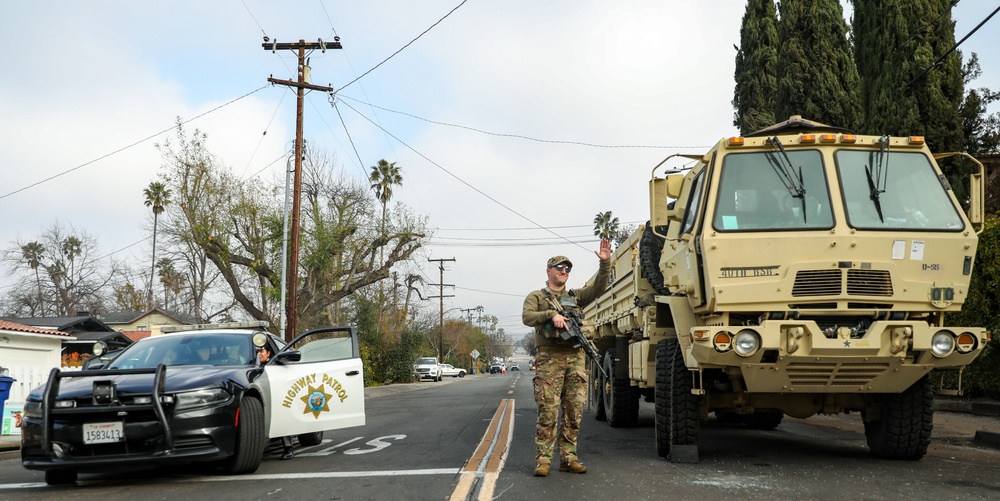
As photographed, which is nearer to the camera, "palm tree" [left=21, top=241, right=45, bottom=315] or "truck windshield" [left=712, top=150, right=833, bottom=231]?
"truck windshield" [left=712, top=150, right=833, bottom=231]

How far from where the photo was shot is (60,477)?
292 inches

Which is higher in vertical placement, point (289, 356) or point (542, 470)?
point (289, 356)

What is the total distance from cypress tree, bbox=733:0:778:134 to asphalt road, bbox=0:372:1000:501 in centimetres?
1700

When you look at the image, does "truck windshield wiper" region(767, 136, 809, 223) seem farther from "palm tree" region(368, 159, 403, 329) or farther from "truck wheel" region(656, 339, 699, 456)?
"palm tree" region(368, 159, 403, 329)

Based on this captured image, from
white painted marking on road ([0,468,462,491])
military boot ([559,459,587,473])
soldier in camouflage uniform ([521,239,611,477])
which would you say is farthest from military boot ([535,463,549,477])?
white painted marking on road ([0,468,462,491])

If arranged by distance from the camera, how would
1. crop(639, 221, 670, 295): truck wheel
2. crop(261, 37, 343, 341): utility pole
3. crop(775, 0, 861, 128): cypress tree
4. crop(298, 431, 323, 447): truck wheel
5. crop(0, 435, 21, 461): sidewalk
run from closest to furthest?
crop(639, 221, 670, 295): truck wheel → crop(298, 431, 323, 447): truck wheel → crop(0, 435, 21, 461): sidewalk → crop(775, 0, 861, 128): cypress tree → crop(261, 37, 343, 341): utility pole

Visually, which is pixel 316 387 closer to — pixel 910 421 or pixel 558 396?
pixel 558 396

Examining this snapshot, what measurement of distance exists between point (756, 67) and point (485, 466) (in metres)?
22.7

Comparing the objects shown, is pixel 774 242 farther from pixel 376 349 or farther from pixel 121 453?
pixel 376 349

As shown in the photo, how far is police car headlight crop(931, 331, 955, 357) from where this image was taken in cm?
727

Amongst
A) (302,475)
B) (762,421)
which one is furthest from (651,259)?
(302,475)

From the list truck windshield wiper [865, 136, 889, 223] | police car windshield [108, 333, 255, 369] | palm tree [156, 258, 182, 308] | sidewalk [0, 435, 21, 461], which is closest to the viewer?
truck windshield wiper [865, 136, 889, 223]

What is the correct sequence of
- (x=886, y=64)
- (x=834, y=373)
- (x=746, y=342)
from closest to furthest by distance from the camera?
1. (x=746, y=342)
2. (x=834, y=373)
3. (x=886, y=64)

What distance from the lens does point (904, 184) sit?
7.80 m
